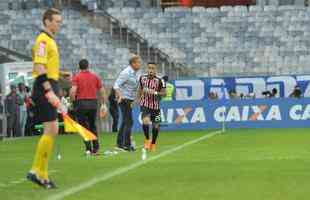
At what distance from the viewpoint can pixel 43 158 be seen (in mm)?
10891

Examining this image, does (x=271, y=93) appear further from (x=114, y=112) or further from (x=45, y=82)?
(x=45, y=82)

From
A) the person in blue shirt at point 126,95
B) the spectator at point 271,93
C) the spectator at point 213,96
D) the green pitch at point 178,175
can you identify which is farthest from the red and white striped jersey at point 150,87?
the spectator at point 271,93

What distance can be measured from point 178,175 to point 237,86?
23270mm

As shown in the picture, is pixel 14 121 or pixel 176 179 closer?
pixel 176 179

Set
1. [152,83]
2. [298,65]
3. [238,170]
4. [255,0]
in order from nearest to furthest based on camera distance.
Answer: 1. [238,170]
2. [152,83]
3. [298,65]
4. [255,0]

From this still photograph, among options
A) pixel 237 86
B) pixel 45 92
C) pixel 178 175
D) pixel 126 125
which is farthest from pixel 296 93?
pixel 45 92

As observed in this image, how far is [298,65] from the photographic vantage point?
3934 cm

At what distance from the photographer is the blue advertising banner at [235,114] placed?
31297mm

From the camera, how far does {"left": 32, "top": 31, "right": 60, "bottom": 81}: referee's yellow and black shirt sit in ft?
36.2

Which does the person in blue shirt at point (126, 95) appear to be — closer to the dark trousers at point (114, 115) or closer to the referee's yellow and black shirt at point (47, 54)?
the referee's yellow and black shirt at point (47, 54)

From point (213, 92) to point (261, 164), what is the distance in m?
21.0

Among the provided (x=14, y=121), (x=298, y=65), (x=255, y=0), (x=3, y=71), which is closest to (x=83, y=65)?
(x=14, y=121)

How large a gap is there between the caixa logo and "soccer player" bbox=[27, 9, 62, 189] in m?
23.6

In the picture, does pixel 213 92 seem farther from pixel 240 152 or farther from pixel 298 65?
pixel 240 152
